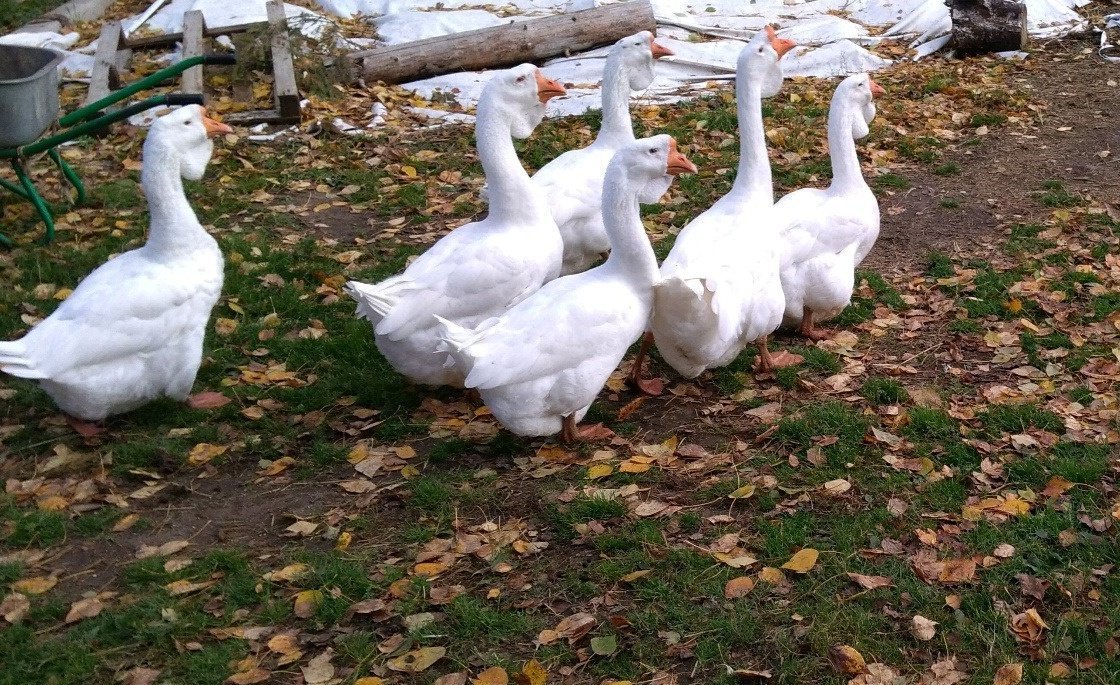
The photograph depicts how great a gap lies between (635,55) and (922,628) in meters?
4.01

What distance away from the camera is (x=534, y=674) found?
3305 mm

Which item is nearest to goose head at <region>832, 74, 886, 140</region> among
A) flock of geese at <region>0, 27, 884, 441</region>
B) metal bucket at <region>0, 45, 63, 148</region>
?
flock of geese at <region>0, 27, 884, 441</region>

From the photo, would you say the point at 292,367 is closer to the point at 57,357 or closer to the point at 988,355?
the point at 57,357

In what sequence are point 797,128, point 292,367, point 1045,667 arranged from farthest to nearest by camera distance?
point 797,128
point 292,367
point 1045,667

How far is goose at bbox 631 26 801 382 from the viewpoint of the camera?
455cm

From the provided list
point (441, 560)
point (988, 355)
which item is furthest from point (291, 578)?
point (988, 355)

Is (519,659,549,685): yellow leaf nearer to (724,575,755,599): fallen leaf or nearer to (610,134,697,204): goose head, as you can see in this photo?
(724,575,755,599): fallen leaf

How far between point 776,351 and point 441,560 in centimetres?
228

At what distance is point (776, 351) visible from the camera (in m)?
5.38

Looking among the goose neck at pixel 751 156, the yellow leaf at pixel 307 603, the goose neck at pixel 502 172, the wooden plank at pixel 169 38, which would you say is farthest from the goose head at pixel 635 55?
the wooden plank at pixel 169 38

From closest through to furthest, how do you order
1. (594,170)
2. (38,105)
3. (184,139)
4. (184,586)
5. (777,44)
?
(184,586) → (184,139) → (777,44) → (594,170) → (38,105)

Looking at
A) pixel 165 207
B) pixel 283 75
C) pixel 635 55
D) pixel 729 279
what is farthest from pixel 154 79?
pixel 729 279

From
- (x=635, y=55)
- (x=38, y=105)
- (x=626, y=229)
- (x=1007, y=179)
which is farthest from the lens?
(x=1007, y=179)

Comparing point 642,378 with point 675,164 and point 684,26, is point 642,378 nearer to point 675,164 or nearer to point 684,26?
point 675,164
